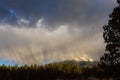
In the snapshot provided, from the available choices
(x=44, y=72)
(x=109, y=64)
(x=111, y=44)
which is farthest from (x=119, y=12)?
(x=44, y=72)

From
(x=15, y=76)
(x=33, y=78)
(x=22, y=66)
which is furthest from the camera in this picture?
(x=22, y=66)

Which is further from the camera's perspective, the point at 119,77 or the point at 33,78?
the point at 33,78

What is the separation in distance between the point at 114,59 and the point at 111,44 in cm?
192

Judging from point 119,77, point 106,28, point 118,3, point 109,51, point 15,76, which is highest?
point 15,76

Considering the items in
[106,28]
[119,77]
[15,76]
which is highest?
[15,76]

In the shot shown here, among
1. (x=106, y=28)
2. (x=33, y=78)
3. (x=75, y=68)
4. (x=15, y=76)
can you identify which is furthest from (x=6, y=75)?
(x=106, y=28)

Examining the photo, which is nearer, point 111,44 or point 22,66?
point 111,44

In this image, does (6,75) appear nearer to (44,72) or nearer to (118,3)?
(44,72)

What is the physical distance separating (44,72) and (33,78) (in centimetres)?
1441

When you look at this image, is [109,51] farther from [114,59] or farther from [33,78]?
[33,78]

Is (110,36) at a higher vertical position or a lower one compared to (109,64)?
higher

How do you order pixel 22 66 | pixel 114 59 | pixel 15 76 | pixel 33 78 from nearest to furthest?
pixel 114 59 < pixel 33 78 < pixel 15 76 < pixel 22 66

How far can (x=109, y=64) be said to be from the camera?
36906 millimetres

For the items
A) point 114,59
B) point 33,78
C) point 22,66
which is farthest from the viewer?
point 22,66
